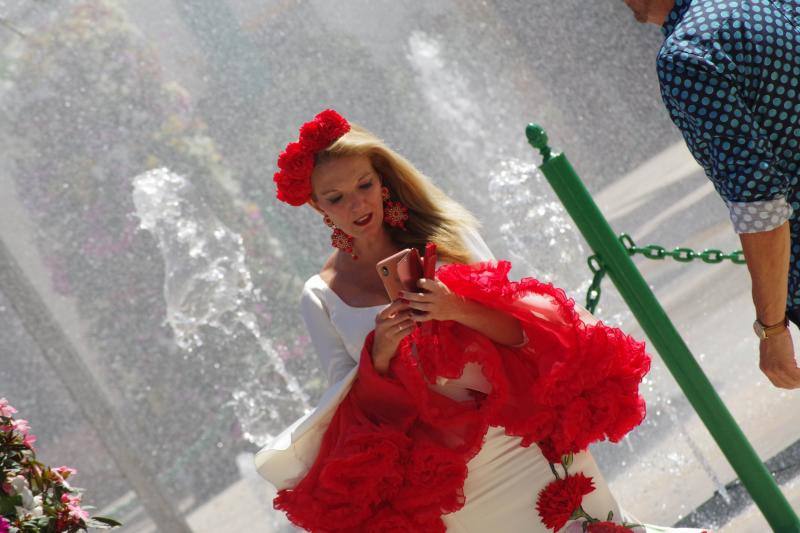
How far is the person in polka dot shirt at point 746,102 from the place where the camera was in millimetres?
1614

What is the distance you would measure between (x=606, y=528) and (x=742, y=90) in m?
0.94

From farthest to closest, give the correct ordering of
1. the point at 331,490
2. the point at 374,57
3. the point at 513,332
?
the point at 374,57 → the point at 513,332 → the point at 331,490

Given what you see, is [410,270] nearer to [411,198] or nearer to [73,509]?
[411,198]

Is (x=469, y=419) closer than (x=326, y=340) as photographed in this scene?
Yes

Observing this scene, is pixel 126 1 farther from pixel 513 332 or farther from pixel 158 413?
pixel 513 332

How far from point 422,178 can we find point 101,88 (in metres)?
4.06

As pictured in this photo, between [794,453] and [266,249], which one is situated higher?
[266,249]

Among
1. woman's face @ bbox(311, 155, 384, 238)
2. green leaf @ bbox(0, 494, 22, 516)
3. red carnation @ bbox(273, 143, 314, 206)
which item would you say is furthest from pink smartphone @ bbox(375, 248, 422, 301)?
green leaf @ bbox(0, 494, 22, 516)

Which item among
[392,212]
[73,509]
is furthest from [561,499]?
[73,509]

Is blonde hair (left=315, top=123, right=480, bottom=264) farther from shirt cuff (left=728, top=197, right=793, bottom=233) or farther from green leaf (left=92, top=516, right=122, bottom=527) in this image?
green leaf (left=92, top=516, right=122, bottom=527)

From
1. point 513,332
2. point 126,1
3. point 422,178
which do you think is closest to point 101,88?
point 126,1

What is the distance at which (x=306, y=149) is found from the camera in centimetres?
229

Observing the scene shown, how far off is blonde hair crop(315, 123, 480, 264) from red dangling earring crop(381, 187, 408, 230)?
20 millimetres

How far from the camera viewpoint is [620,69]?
7.86 m
